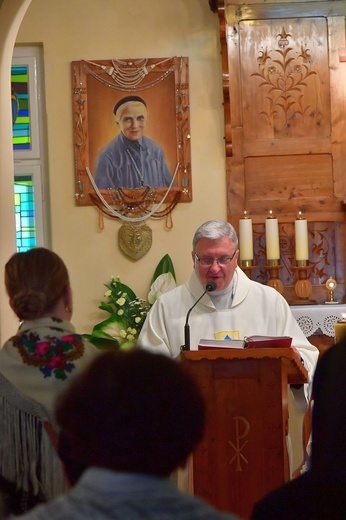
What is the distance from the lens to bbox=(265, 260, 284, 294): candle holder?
22.7 feet

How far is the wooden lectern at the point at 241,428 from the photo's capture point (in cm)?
421

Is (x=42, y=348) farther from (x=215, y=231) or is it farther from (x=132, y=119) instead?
(x=132, y=119)

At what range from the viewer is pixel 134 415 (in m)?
1.74

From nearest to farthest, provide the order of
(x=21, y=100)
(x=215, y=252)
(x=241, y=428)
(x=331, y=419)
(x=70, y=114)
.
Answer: (x=331, y=419) → (x=241, y=428) → (x=215, y=252) → (x=70, y=114) → (x=21, y=100)

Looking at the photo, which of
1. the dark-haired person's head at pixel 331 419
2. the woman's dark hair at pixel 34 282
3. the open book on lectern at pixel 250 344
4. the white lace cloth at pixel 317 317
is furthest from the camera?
the white lace cloth at pixel 317 317

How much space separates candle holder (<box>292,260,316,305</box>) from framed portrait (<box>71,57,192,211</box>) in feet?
3.32

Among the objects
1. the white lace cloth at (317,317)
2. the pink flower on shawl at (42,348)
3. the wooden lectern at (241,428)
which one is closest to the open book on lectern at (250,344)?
the wooden lectern at (241,428)

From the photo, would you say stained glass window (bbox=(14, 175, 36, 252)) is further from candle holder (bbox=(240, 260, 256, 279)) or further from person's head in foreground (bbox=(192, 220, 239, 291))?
person's head in foreground (bbox=(192, 220, 239, 291))

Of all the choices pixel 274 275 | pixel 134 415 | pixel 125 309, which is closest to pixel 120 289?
pixel 125 309

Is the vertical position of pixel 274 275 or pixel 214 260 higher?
pixel 214 260

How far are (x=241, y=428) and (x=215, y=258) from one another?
4.76ft

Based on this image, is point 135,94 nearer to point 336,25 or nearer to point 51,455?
point 336,25

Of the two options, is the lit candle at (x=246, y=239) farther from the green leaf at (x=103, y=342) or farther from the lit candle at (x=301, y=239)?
the green leaf at (x=103, y=342)

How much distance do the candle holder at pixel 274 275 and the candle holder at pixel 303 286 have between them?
122 mm
